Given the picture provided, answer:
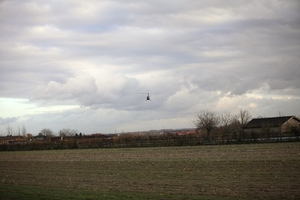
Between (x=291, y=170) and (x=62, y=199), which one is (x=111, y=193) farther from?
(x=291, y=170)

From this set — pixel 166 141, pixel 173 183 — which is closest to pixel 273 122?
pixel 166 141

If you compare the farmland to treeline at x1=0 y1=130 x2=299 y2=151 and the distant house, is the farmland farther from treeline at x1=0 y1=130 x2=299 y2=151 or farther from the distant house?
the distant house

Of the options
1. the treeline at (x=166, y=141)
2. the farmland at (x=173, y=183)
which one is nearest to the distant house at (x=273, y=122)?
the treeline at (x=166, y=141)

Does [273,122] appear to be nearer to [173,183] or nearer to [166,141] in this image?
[166,141]

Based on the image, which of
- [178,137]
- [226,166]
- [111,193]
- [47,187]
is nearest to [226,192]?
[111,193]

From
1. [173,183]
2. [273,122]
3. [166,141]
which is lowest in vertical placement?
[173,183]

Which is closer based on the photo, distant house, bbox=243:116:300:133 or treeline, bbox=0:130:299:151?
treeline, bbox=0:130:299:151

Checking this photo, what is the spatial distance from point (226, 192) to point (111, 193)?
19.2 ft

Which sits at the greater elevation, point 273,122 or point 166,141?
point 273,122

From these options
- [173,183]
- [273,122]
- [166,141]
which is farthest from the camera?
[273,122]

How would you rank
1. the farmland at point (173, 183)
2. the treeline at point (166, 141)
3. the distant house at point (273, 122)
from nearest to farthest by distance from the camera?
the farmland at point (173, 183) < the treeline at point (166, 141) < the distant house at point (273, 122)

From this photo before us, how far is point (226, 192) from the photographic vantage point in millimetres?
16188

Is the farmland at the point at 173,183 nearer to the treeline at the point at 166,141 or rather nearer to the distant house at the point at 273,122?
the treeline at the point at 166,141

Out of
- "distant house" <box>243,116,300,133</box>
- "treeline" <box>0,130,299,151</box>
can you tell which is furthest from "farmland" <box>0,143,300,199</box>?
"distant house" <box>243,116,300,133</box>
